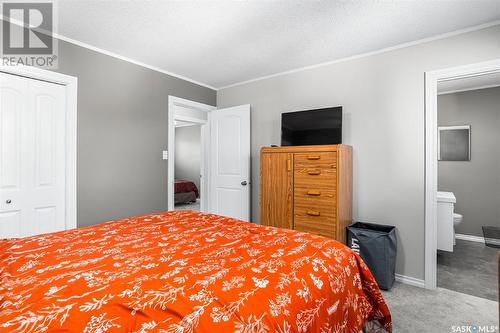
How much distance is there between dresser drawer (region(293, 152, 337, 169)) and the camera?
266cm

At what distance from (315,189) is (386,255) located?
917 millimetres

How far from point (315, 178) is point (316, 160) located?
0.64ft

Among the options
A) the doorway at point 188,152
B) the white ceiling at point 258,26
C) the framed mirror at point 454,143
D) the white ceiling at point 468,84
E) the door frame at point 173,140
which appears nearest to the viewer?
the white ceiling at point 258,26

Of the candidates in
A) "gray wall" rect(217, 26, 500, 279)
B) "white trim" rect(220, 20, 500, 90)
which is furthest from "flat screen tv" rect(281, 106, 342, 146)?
"white trim" rect(220, 20, 500, 90)

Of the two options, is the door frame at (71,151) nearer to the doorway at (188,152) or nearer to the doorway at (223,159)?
the doorway at (223,159)

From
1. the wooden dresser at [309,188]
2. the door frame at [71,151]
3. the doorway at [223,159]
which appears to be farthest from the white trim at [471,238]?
the door frame at [71,151]

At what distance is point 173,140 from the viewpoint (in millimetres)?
3596

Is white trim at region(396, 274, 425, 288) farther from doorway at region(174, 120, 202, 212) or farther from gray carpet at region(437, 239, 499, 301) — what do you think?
doorway at region(174, 120, 202, 212)

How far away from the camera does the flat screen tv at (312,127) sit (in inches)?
118

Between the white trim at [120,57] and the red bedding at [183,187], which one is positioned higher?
the white trim at [120,57]
